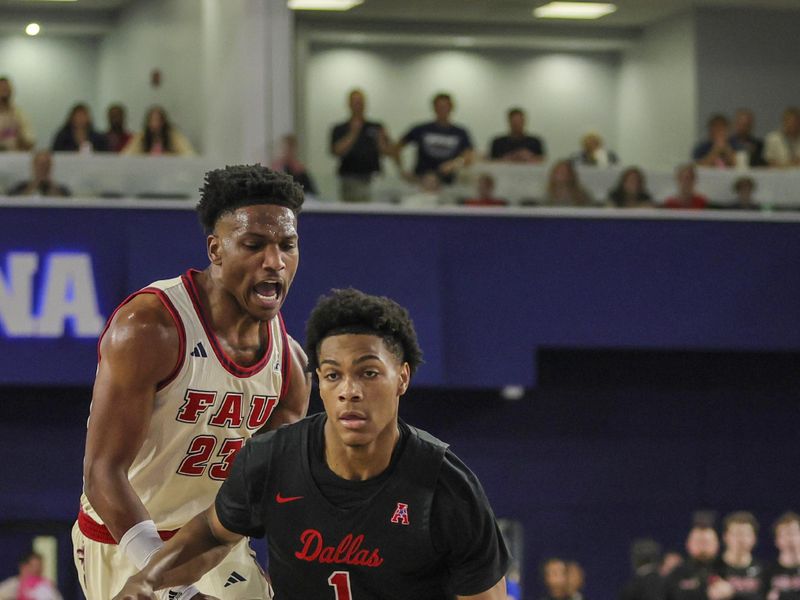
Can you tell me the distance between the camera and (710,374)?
13758 mm

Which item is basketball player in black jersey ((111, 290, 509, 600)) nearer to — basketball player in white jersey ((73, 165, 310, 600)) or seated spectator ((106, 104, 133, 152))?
basketball player in white jersey ((73, 165, 310, 600))

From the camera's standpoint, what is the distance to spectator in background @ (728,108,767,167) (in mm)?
13109

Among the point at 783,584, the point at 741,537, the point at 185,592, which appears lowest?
the point at 783,584

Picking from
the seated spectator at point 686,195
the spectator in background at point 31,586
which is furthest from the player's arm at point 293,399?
the seated spectator at point 686,195

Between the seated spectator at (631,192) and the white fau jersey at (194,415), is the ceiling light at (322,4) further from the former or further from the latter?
the white fau jersey at (194,415)

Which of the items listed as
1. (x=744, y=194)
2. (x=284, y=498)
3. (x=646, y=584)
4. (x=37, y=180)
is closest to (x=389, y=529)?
(x=284, y=498)

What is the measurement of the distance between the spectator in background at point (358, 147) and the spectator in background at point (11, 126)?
2.57m

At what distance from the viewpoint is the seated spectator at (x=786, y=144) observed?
13.1 metres

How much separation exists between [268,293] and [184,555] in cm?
87

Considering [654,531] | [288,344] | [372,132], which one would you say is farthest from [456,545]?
[654,531]

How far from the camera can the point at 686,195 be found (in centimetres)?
1248

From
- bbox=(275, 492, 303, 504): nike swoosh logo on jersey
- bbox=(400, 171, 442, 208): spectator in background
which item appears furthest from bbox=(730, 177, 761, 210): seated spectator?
bbox=(275, 492, 303, 504): nike swoosh logo on jersey

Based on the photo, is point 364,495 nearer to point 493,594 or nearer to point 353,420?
point 353,420

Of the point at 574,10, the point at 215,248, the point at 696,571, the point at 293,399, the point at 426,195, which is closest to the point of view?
the point at 215,248
